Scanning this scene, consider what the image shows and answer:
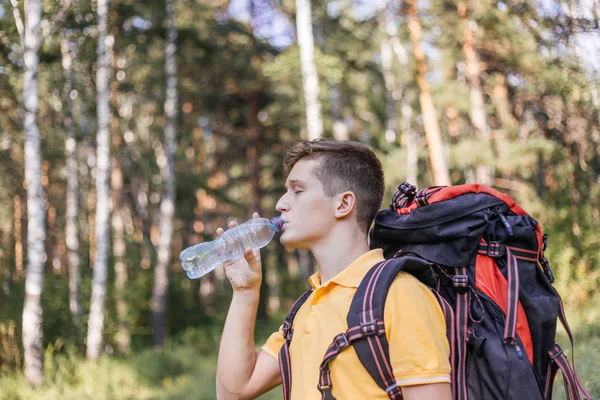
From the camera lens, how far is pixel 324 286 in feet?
7.39

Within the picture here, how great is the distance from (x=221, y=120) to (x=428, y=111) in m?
7.64

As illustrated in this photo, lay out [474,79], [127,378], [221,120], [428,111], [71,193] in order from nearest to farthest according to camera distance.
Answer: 1. [127,378]
2. [71,193]
3. [428,111]
4. [474,79]
5. [221,120]

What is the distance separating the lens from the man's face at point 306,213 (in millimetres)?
2354

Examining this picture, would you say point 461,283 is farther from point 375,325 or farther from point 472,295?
point 375,325

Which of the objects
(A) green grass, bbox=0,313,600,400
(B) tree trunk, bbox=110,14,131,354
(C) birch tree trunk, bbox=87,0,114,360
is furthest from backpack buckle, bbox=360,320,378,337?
(B) tree trunk, bbox=110,14,131,354

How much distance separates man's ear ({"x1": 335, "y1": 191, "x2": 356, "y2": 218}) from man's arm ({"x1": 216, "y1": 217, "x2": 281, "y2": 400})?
15.5 inches

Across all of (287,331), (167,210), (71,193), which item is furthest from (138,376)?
(287,331)

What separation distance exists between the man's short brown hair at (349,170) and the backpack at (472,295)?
83mm

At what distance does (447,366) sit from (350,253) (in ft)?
2.05

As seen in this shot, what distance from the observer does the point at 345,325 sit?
2068mm

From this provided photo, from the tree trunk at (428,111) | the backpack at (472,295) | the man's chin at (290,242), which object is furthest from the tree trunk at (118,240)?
the backpack at (472,295)

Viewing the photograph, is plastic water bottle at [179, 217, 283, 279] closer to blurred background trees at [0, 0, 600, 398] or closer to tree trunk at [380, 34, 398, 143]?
blurred background trees at [0, 0, 600, 398]

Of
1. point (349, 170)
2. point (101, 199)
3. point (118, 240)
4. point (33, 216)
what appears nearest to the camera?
point (349, 170)

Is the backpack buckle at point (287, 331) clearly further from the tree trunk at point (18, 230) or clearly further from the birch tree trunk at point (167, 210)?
the tree trunk at point (18, 230)
